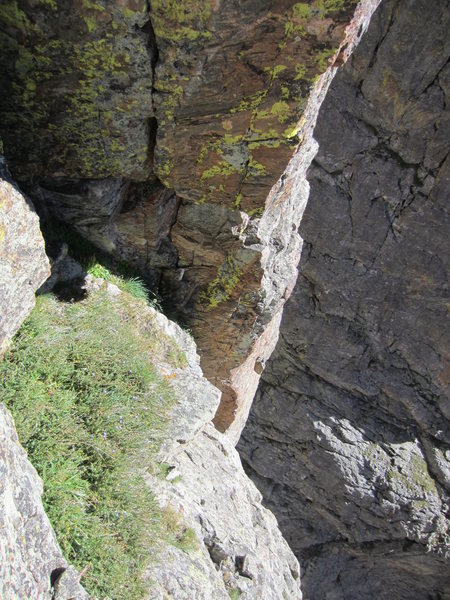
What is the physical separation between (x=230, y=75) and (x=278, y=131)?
78 centimetres

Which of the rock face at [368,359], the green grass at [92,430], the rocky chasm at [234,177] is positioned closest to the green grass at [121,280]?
the rocky chasm at [234,177]

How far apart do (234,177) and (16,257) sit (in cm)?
Answer: 281

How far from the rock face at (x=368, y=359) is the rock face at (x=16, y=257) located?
12.7m

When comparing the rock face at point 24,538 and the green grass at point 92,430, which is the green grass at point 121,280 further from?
the rock face at point 24,538

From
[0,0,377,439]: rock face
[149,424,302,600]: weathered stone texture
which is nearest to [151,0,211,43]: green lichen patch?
[0,0,377,439]: rock face

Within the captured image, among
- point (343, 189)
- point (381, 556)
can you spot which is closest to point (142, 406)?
point (343, 189)

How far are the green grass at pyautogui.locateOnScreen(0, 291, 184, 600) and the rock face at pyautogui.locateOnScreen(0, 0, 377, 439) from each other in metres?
1.56

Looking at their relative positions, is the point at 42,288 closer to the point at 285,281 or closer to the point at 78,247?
the point at 78,247

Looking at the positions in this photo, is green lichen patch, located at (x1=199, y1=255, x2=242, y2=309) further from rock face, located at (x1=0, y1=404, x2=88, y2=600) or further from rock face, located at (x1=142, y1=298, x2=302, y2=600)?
rock face, located at (x1=0, y1=404, x2=88, y2=600)

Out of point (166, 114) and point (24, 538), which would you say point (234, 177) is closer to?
point (166, 114)

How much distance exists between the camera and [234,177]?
6.45 m

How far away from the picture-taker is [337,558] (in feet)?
63.1

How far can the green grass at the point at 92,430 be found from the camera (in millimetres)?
4812

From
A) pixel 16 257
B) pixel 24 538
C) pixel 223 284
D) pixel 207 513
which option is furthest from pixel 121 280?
pixel 24 538
